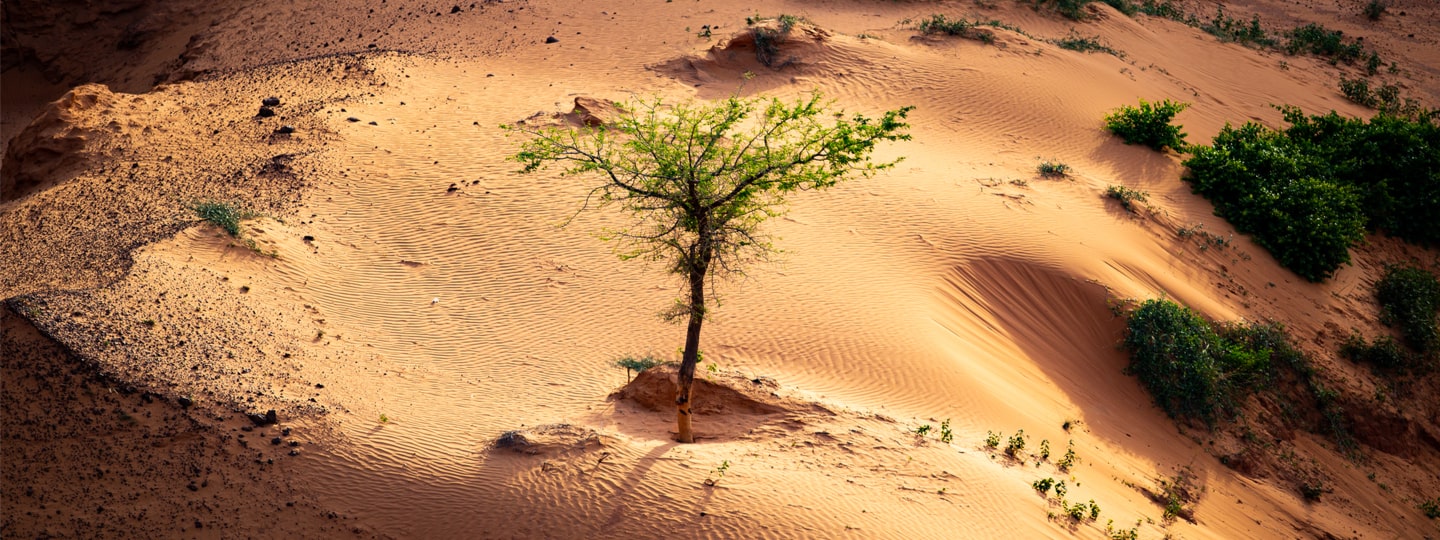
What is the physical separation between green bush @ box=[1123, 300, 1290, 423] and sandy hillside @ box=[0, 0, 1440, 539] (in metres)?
0.26

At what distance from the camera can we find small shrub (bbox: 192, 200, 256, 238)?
1220 centimetres

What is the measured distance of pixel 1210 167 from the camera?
16.0m

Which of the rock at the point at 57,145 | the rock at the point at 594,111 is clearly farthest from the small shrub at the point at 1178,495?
the rock at the point at 57,145

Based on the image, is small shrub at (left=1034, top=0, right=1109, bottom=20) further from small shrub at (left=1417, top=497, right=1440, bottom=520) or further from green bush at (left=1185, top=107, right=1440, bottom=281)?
small shrub at (left=1417, top=497, right=1440, bottom=520)

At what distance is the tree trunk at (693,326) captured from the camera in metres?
8.48

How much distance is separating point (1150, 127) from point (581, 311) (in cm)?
1119

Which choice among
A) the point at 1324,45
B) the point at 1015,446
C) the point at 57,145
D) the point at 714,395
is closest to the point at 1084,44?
the point at 1324,45

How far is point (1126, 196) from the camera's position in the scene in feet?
48.8

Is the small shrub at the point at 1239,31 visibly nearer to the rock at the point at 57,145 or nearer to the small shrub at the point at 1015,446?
the small shrub at the point at 1015,446

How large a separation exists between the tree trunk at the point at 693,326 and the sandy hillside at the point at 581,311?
0.98ft

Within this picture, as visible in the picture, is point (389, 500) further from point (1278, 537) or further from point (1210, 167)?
point (1210, 167)

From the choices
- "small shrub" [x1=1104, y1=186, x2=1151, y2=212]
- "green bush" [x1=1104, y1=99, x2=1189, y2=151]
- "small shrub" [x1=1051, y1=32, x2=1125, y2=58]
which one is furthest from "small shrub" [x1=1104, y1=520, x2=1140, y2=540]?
"small shrub" [x1=1051, y1=32, x2=1125, y2=58]

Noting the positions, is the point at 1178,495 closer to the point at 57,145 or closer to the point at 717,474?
the point at 717,474

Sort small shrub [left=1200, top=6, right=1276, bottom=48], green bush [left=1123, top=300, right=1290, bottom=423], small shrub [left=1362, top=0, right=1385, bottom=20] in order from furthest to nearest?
small shrub [left=1362, top=0, right=1385, bottom=20] < small shrub [left=1200, top=6, right=1276, bottom=48] < green bush [left=1123, top=300, right=1290, bottom=423]
